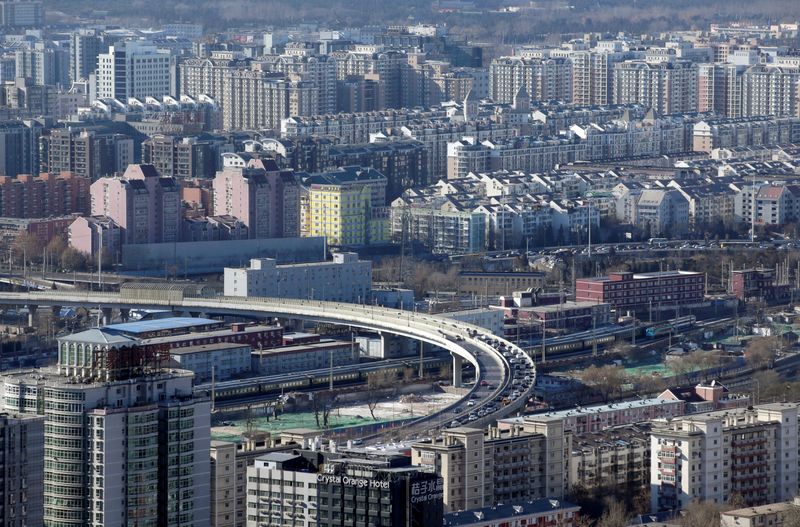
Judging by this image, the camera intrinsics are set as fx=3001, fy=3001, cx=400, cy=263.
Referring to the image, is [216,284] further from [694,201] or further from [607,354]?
[694,201]

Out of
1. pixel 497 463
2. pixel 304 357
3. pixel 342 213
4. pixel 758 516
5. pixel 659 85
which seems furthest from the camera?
pixel 659 85

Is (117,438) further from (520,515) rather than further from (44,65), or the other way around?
(44,65)

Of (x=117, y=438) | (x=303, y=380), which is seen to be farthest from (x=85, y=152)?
(x=117, y=438)

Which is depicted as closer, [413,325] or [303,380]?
[303,380]

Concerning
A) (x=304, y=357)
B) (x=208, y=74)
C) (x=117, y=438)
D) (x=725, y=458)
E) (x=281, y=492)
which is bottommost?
(x=304, y=357)

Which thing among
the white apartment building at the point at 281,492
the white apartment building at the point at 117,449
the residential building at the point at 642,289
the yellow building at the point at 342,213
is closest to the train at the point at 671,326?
the residential building at the point at 642,289

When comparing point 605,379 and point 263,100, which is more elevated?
point 263,100

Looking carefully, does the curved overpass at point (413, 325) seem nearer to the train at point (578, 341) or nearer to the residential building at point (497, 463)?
the train at point (578, 341)

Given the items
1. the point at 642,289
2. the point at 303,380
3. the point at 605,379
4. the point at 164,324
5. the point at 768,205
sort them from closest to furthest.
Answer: the point at 605,379
the point at 303,380
the point at 164,324
the point at 642,289
the point at 768,205
